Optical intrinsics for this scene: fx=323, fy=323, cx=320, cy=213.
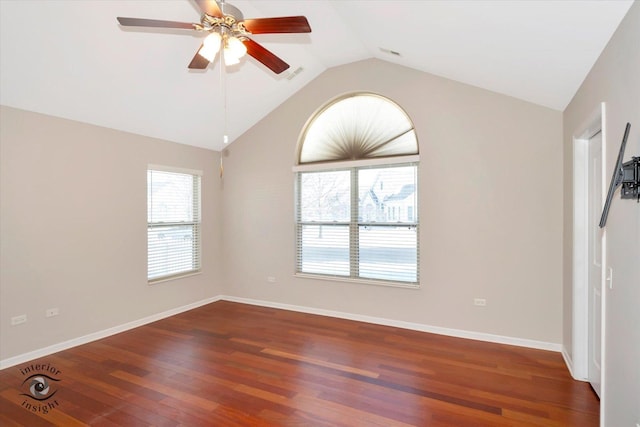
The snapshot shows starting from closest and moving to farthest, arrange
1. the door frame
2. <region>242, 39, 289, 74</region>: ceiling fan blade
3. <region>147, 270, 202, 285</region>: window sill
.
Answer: <region>242, 39, 289, 74</region>: ceiling fan blade → the door frame → <region>147, 270, 202, 285</region>: window sill

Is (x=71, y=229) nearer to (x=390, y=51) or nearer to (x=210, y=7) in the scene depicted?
(x=210, y=7)

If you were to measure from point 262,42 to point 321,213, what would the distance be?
2.49 m


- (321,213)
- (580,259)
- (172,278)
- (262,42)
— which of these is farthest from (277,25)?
(172,278)

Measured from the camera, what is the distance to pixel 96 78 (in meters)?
3.41

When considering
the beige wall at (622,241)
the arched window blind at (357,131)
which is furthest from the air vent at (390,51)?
the beige wall at (622,241)

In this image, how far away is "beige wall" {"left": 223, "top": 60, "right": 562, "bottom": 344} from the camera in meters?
3.60

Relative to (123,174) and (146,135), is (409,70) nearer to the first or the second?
(146,135)

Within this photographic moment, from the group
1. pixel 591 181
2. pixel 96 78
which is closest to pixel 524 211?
pixel 591 181

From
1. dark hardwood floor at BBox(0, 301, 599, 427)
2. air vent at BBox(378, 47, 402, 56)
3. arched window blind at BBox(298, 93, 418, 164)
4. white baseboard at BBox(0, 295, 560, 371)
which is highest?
air vent at BBox(378, 47, 402, 56)

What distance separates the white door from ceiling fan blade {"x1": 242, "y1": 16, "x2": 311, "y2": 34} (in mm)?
2522

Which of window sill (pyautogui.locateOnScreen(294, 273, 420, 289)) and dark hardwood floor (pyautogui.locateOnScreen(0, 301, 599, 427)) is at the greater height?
window sill (pyautogui.locateOnScreen(294, 273, 420, 289))

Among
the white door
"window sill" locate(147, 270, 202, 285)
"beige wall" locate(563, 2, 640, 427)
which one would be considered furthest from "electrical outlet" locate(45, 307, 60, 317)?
the white door

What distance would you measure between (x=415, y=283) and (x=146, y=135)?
4.27 meters

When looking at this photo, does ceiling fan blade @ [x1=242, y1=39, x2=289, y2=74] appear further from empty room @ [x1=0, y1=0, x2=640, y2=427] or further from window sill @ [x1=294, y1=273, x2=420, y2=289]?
window sill @ [x1=294, y1=273, x2=420, y2=289]
